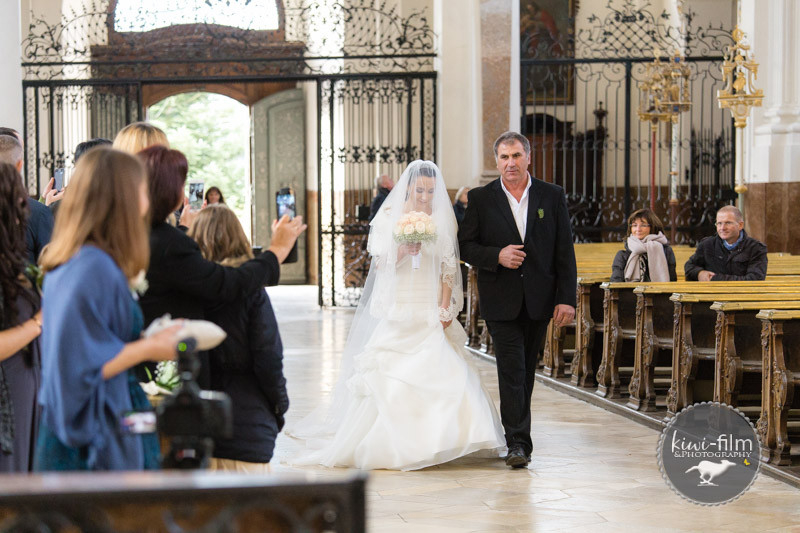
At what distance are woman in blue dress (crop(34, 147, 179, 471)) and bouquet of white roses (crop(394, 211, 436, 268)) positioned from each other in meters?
3.54

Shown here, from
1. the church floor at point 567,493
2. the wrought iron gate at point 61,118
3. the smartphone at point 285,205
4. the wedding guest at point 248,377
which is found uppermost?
the wrought iron gate at point 61,118

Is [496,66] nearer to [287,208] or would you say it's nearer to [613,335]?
[613,335]

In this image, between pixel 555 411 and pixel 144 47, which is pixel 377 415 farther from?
pixel 144 47

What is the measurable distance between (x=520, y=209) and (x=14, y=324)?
3.27m

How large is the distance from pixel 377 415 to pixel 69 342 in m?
3.60

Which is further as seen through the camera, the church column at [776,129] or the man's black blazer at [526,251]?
the church column at [776,129]

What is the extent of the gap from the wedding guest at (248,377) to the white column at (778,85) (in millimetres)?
11342

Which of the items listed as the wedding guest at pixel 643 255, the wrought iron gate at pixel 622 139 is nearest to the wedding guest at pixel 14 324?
the wedding guest at pixel 643 255

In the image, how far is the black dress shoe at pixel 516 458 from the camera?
19.3 ft

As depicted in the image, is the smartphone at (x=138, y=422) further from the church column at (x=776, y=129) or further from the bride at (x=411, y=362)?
the church column at (x=776, y=129)

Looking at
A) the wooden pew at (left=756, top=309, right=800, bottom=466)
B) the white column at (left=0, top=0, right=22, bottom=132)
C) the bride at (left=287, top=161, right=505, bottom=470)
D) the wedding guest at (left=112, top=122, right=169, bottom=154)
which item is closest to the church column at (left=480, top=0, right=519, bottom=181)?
the white column at (left=0, top=0, right=22, bottom=132)

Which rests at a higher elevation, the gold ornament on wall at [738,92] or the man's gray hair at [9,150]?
the gold ornament on wall at [738,92]

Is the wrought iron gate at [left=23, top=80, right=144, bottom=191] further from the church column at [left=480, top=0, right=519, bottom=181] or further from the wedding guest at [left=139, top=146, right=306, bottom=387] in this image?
the wedding guest at [left=139, top=146, right=306, bottom=387]

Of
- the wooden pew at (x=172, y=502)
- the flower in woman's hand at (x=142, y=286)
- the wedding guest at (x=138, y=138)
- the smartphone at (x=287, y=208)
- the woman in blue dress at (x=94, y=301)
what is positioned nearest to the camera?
the wooden pew at (x=172, y=502)
